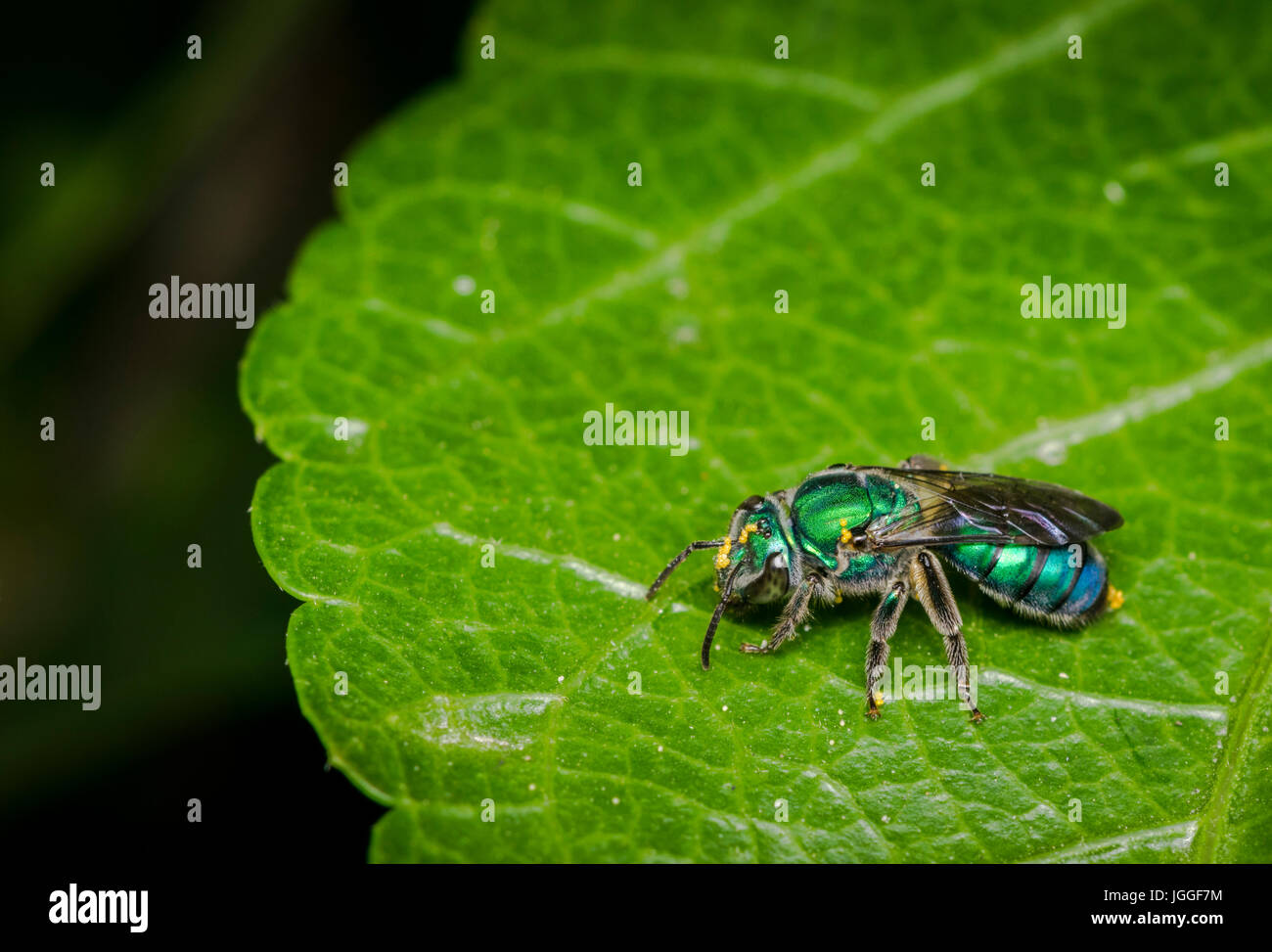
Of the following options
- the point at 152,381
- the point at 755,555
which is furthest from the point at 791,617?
the point at 152,381

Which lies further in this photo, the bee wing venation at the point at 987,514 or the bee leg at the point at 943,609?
the bee wing venation at the point at 987,514

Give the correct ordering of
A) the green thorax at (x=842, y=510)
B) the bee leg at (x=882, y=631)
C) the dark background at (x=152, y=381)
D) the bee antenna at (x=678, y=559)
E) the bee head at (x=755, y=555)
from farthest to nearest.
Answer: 1. the dark background at (x=152, y=381)
2. the green thorax at (x=842, y=510)
3. the bee head at (x=755, y=555)
4. the bee antenna at (x=678, y=559)
5. the bee leg at (x=882, y=631)

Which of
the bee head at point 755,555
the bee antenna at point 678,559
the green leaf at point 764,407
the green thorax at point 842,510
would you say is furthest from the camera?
the green thorax at point 842,510

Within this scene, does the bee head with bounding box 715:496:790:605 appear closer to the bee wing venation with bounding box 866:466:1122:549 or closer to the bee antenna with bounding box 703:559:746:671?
the bee antenna with bounding box 703:559:746:671

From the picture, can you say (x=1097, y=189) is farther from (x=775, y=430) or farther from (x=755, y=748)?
(x=755, y=748)

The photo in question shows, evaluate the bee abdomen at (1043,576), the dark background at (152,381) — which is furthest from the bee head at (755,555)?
the dark background at (152,381)

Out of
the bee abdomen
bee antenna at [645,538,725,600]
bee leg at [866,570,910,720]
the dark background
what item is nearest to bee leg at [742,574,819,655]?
bee leg at [866,570,910,720]

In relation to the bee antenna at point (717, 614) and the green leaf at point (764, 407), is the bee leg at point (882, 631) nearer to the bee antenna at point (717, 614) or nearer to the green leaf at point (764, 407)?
the green leaf at point (764, 407)
